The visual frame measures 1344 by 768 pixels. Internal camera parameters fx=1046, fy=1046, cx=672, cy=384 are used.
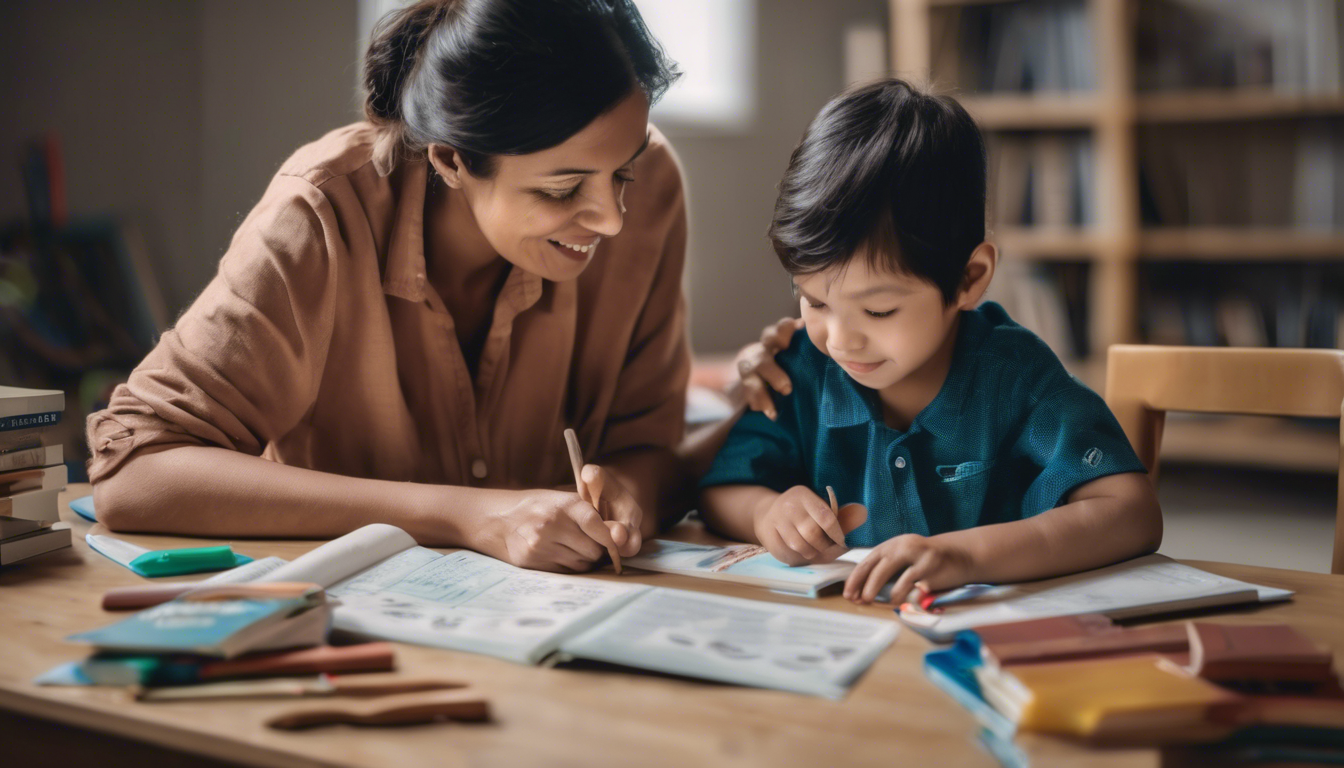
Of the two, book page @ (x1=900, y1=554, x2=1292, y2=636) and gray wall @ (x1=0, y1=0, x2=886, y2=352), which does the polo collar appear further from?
gray wall @ (x1=0, y1=0, x2=886, y2=352)

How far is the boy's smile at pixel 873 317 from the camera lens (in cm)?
108

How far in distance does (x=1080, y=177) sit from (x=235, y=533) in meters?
3.05

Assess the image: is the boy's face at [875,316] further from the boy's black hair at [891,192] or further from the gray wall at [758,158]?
the gray wall at [758,158]

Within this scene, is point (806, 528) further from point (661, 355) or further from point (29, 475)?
point (29, 475)

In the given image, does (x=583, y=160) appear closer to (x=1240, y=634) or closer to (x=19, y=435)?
(x=19, y=435)

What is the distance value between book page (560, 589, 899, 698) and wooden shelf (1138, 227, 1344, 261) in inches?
116

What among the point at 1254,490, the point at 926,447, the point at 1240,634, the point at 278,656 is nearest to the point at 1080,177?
the point at 1254,490

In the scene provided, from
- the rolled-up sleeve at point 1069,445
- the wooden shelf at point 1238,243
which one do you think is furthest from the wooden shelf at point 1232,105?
the rolled-up sleeve at point 1069,445

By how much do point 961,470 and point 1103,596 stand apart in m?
0.30

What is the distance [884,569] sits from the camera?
34.6 inches

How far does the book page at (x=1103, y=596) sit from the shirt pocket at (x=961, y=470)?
0.68ft

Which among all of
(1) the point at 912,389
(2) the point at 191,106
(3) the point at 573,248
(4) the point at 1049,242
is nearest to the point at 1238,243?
(4) the point at 1049,242

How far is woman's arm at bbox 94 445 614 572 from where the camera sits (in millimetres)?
1064

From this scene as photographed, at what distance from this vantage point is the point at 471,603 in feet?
2.82
